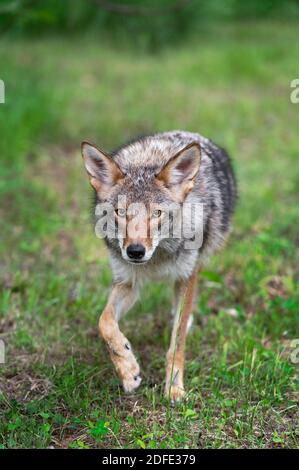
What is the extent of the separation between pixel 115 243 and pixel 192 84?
7.97m

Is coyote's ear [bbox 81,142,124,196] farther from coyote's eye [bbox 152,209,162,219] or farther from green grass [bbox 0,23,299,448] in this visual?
green grass [bbox 0,23,299,448]

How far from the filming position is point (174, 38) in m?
13.9

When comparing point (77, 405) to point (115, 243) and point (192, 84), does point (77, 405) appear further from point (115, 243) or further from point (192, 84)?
point (192, 84)

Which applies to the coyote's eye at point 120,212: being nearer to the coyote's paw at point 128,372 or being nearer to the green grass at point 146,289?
the coyote's paw at point 128,372

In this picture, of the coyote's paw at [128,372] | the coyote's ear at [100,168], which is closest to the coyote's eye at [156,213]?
the coyote's ear at [100,168]

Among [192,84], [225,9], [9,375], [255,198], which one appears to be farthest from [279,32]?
[9,375]

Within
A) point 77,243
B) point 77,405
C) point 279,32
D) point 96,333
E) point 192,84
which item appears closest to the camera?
point 77,405

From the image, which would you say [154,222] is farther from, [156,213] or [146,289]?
[146,289]

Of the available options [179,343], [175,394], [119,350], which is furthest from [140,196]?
[175,394]

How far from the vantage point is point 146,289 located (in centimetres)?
559

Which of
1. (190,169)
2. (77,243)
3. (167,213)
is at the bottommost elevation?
(77,243)

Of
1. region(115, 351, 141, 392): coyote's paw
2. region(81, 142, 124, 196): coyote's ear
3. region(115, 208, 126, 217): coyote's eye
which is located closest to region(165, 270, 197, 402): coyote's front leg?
region(115, 351, 141, 392): coyote's paw

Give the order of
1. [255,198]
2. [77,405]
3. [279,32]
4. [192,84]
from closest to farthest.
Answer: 1. [77,405]
2. [255,198]
3. [192,84]
4. [279,32]

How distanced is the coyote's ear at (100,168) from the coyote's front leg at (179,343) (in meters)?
0.93
